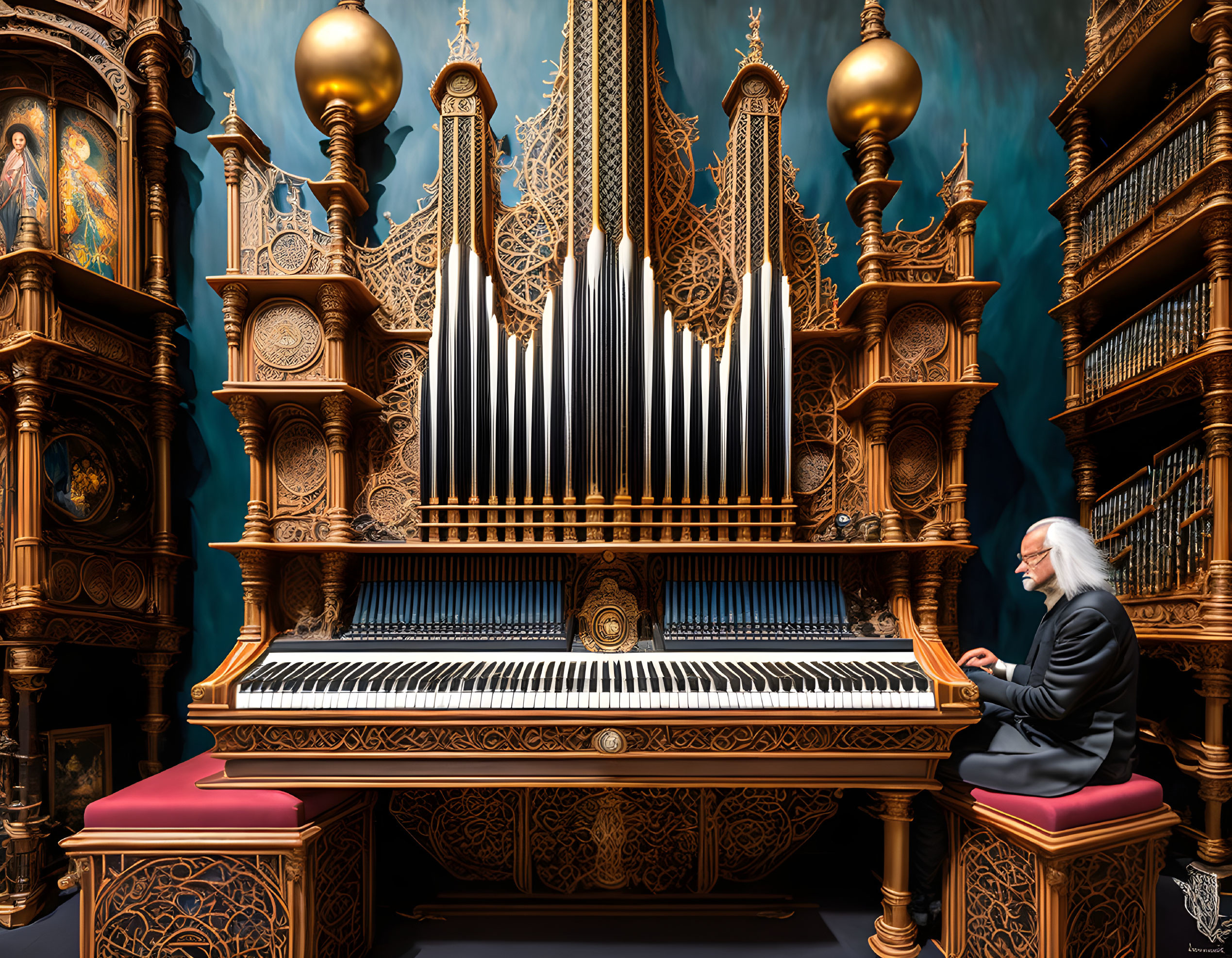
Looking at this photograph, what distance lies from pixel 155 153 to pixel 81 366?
1.53 m

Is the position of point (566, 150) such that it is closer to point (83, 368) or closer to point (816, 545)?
point (816, 545)

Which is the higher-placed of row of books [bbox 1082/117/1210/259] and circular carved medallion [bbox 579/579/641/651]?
row of books [bbox 1082/117/1210/259]

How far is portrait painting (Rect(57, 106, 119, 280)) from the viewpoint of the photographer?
134 inches

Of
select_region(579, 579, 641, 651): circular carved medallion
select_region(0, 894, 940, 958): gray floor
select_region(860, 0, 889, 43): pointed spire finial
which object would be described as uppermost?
select_region(860, 0, 889, 43): pointed spire finial

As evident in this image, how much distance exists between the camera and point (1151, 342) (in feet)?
10.7

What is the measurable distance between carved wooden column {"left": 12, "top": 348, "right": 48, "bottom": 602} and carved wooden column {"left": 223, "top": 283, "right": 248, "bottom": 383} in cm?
101

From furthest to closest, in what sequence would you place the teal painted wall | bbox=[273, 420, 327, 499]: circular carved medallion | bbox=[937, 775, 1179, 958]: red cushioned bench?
the teal painted wall
bbox=[273, 420, 327, 499]: circular carved medallion
bbox=[937, 775, 1179, 958]: red cushioned bench

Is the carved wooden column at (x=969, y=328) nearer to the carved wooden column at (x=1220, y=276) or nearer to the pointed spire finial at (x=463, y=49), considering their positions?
the carved wooden column at (x=1220, y=276)

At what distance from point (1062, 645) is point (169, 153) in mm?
5849

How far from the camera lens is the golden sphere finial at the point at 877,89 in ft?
10.5

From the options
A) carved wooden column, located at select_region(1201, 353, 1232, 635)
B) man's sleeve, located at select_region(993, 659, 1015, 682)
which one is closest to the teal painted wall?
carved wooden column, located at select_region(1201, 353, 1232, 635)

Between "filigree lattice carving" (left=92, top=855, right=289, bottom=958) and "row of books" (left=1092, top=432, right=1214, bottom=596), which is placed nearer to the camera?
"filigree lattice carving" (left=92, top=855, right=289, bottom=958)

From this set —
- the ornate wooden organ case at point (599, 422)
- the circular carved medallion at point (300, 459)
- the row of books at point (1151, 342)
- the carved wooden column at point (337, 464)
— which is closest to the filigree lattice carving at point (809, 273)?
the ornate wooden organ case at point (599, 422)

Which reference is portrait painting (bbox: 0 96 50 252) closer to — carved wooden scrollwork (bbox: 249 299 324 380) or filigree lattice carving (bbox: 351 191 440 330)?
carved wooden scrollwork (bbox: 249 299 324 380)
